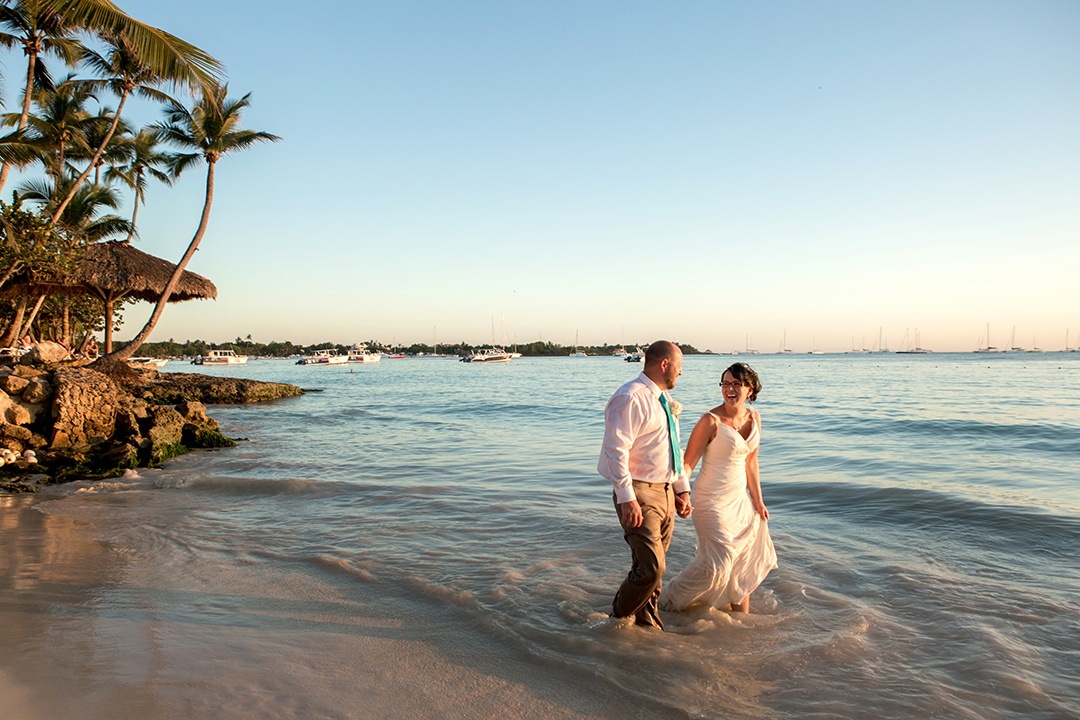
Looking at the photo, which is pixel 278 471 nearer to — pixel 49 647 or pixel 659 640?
pixel 49 647

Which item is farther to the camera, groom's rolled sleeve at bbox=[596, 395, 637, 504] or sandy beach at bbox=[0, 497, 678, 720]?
groom's rolled sleeve at bbox=[596, 395, 637, 504]

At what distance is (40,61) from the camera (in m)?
19.3

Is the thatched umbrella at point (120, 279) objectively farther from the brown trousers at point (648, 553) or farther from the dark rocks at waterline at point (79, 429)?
the brown trousers at point (648, 553)

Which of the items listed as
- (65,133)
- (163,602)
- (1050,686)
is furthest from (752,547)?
(65,133)

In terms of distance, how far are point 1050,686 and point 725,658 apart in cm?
186

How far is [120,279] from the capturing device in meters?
24.1

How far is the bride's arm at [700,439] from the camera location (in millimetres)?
4539

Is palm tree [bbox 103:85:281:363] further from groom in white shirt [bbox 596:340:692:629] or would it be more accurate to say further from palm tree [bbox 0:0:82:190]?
groom in white shirt [bbox 596:340:692:629]

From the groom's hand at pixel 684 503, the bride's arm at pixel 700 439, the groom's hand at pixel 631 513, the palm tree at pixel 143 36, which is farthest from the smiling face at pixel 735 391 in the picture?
the palm tree at pixel 143 36

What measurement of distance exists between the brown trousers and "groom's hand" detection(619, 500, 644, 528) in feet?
0.13

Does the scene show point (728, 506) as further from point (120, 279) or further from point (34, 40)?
point (120, 279)

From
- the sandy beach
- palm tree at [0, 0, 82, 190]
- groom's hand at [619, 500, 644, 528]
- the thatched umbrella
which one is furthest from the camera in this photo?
the thatched umbrella

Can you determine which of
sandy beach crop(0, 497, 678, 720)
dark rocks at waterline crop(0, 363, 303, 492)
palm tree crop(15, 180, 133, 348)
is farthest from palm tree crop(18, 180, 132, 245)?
sandy beach crop(0, 497, 678, 720)

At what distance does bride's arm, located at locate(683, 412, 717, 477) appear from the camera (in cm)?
454
